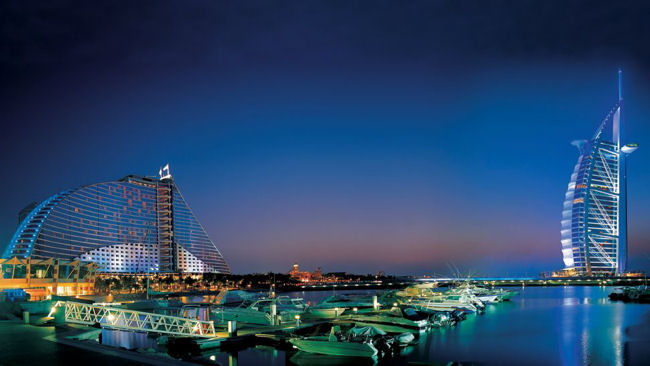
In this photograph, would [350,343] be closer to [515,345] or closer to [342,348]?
[342,348]

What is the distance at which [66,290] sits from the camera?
71.9 meters

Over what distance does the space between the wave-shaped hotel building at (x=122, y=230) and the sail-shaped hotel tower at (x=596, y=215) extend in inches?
4138

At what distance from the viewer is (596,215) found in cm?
15475

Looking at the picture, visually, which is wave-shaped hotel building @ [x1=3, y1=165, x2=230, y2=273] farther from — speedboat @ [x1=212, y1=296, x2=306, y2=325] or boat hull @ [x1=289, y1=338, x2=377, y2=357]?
boat hull @ [x1=289, y1=338, x2=377, y2=357]

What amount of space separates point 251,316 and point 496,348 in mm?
16584

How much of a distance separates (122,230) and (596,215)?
13258 cm

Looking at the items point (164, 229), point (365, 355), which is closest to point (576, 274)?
point (164, 229)

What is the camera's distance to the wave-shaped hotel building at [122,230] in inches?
4624

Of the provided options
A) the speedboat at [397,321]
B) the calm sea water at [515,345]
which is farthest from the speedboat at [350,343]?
the speedboat at [397,321]

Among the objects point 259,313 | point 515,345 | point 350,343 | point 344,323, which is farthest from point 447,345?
point 259,313

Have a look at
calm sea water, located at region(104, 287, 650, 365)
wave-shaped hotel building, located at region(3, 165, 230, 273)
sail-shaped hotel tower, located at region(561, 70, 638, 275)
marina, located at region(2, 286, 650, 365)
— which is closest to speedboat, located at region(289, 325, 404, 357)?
marina, located at region(2, 286, 650, 365)

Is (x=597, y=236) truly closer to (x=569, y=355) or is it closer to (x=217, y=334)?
(x=569, y=355)

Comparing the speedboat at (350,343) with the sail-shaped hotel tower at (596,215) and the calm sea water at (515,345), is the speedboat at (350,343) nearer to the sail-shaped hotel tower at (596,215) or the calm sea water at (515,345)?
the calm sea water at (515,345)

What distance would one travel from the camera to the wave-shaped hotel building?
117 metres
